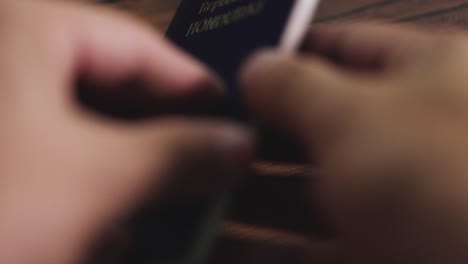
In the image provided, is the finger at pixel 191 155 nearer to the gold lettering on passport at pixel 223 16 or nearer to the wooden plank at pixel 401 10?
the gold lettering on passport at pixel 223 16

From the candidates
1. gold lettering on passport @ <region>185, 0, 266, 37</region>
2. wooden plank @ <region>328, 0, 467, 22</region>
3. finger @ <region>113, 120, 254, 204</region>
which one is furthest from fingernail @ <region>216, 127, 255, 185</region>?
wooden plank @ <region>328, 0, 467, 22</region>

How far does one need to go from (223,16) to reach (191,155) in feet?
0.49

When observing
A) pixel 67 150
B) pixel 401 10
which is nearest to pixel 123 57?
pixel 67 150

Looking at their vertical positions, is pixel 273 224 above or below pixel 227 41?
below

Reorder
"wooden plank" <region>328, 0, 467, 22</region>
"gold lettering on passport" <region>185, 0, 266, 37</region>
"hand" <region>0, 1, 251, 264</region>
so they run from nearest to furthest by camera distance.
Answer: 1. "hand" <region>0, 1, 251, 264</region>
2. "gold lettering on passport" <region>185, 0, 266, 37</region>
3. "wooden plank" <region>328, 0, 467, 22</region>

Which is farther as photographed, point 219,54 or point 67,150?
point 219,54

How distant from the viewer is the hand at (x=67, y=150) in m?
0.24

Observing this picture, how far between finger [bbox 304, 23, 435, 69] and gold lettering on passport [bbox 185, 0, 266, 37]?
0.04m

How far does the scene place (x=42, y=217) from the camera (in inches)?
9.5

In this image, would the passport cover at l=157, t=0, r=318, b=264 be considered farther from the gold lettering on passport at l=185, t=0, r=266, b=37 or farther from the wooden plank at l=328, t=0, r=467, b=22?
the wooden plank at l=328, t=0, r=467, b=22

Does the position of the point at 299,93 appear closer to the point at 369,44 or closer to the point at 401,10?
the point at 369,44

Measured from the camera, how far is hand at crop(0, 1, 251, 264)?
0.78ft

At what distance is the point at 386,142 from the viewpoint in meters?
0.25

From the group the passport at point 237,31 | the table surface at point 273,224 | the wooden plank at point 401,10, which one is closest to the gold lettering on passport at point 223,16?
the passport at point 237,31
